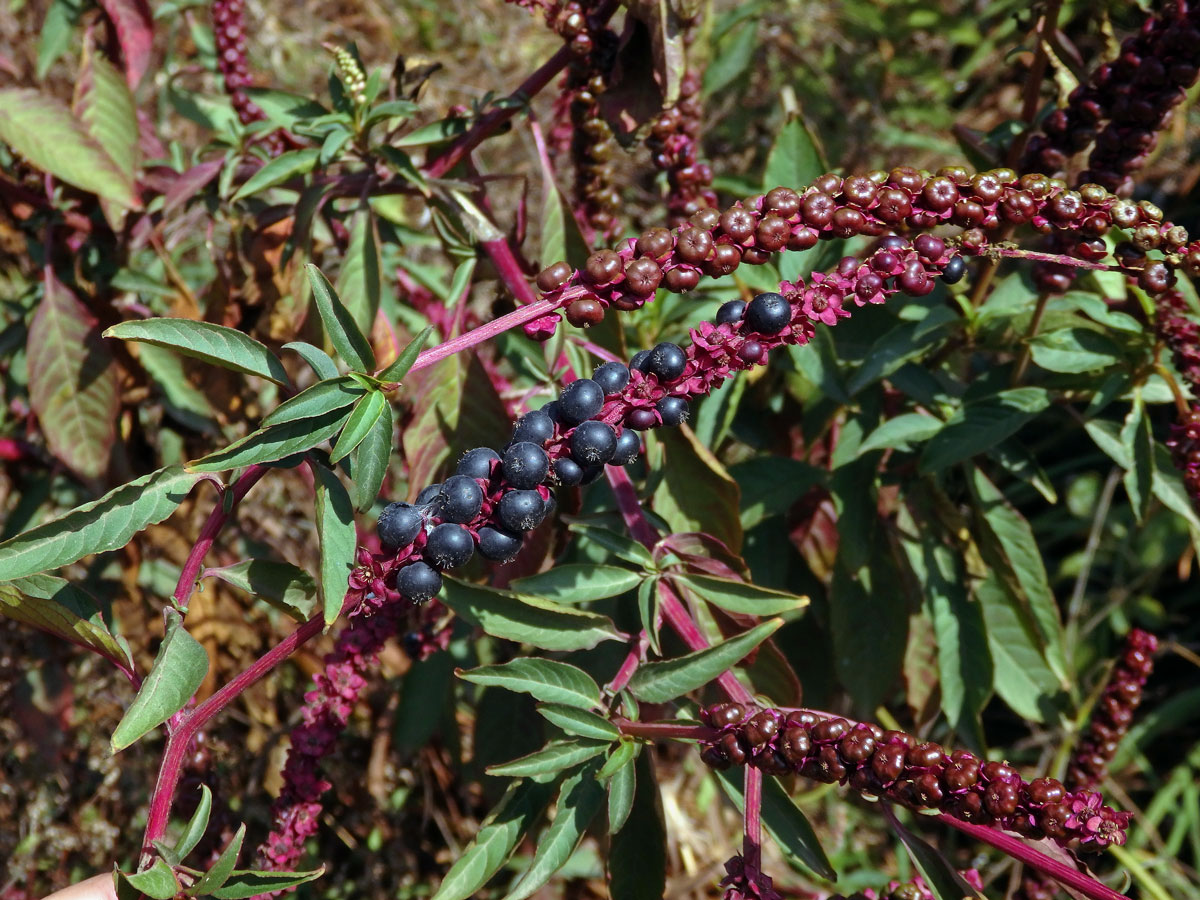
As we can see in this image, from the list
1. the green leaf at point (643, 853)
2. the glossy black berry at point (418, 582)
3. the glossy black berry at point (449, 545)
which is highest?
the glossy black berry at point (449, 545)

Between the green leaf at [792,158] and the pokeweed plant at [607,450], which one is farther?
the green leaf at [792,158]

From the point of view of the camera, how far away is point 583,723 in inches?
55.2

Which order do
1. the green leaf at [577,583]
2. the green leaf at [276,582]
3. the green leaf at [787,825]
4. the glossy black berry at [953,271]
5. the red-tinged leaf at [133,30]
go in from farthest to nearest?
the red-tinged leaf at [133,30] < the green leaf at [577,583] < the green leaf at [787,825] < the green leaf at [276,582] < the glossy black berry at [953,271]

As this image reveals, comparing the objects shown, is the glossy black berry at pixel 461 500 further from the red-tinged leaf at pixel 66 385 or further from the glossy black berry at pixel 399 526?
the red-tinged leaf at pixel 66 385

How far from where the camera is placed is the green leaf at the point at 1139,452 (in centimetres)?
188

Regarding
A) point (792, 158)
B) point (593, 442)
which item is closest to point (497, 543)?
point (593, 442)

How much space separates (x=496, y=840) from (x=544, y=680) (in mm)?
281

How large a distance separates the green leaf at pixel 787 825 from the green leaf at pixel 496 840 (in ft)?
0.97

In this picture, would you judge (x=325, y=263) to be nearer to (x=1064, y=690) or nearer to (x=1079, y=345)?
(x=1079, y=345)

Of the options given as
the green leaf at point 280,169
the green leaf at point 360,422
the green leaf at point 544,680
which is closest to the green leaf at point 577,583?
the green leaf at point 544,680

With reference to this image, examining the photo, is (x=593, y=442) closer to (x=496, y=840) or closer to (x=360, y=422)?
(x=360, y=422)

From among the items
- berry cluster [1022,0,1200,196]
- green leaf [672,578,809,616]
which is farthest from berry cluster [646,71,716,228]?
green leaf [672,578,809,616]

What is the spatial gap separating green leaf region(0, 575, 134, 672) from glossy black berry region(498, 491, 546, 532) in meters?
0.53

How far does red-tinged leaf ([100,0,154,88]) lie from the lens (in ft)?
7.68
